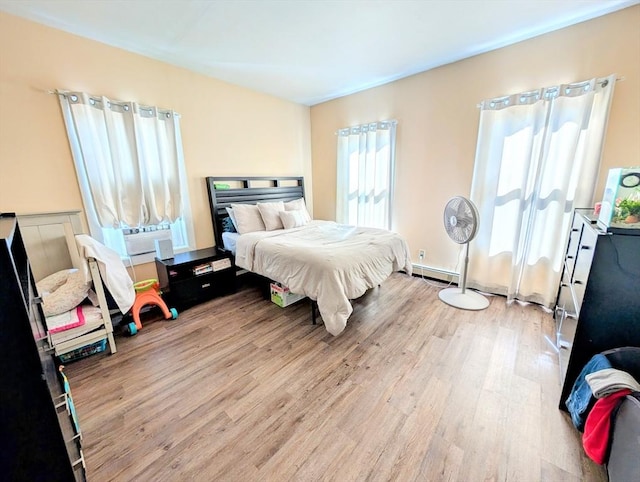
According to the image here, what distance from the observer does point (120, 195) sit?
2508 mm

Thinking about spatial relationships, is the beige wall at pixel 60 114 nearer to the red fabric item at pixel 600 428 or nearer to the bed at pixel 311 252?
the bed at pixel 311 252

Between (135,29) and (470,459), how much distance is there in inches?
152

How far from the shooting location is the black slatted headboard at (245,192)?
3287 mm

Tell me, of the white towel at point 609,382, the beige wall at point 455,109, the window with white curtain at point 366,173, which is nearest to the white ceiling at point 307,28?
the beige wall at point 455,109

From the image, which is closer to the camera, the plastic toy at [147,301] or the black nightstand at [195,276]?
the plastic toy at [147,301]

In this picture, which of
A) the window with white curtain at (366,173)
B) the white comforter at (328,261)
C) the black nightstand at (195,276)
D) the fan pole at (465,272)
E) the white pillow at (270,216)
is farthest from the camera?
the window with white curtain at (366,173)

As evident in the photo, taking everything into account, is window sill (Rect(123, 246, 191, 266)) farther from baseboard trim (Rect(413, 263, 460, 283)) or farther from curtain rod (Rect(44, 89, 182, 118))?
baseboard trim (Rect(413, 263, 460, 283))

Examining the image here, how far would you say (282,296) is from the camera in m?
2.69

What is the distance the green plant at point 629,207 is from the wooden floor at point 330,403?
1160mm

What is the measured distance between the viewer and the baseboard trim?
3219mm

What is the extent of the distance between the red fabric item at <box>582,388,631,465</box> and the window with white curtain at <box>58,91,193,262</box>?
11.7 ft

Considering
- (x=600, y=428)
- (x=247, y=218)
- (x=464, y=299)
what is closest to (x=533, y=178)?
(x=464, y=299)

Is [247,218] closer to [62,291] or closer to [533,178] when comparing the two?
[62,291]

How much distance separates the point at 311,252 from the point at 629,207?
1939 mm
